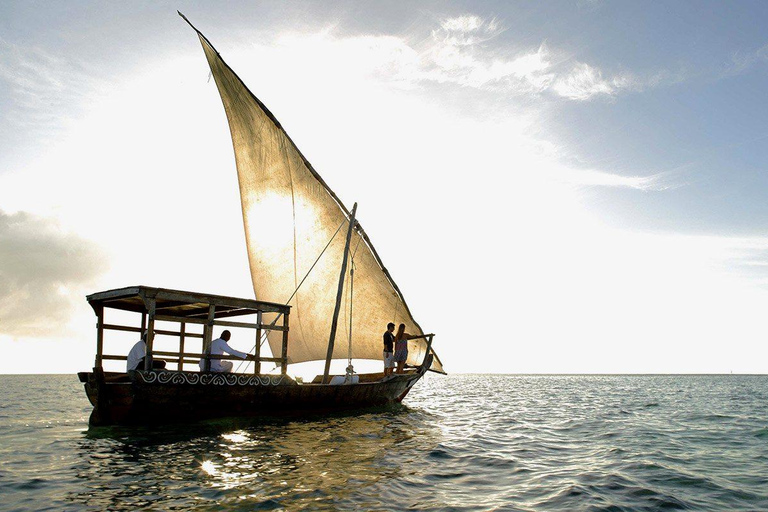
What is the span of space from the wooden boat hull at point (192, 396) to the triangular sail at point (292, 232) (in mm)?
3634

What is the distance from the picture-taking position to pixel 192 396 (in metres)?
14.6

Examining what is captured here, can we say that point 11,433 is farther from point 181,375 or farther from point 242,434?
point 242,434

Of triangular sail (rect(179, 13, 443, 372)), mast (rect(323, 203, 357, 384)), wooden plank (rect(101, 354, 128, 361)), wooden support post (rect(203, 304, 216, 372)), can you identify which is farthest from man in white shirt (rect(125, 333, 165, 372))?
mast (rect(323, 203, 357, 384))

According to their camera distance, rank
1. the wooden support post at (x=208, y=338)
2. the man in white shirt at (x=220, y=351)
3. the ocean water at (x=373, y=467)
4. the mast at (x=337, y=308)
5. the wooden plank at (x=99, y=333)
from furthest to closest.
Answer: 1. the mast at (x=337, y=308)
2. the wooden plank at (x=99, y=333)
3. the man in white shirt at (x=220, y=351)
4. the wooden support post at (x=208, y=338)
5. the ocean water at (x=373, y=467)

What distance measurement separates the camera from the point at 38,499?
780 cm

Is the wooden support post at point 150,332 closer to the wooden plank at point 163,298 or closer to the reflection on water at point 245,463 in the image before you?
the wooden plank at point 163,298

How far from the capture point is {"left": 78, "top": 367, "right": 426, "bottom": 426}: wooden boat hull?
542 inches

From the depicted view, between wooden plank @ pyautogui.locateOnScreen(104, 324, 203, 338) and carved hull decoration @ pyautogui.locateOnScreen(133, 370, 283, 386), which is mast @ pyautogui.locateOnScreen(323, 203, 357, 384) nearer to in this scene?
carved hull decoration @ pyautogui.locateOnScreen(133, 370, 283, 386)

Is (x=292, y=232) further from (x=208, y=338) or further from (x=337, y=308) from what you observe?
(x=208, y=338)

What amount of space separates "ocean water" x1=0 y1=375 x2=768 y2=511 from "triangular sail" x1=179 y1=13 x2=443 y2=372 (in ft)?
18.3

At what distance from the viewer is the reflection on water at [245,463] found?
25.0ft

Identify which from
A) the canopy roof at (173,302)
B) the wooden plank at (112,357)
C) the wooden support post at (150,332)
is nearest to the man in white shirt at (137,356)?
the wooden support post at (150,332)

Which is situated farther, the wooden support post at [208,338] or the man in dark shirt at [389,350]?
Answer: the man in dark shirt at [389,350]

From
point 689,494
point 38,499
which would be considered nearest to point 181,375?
point 38,499
